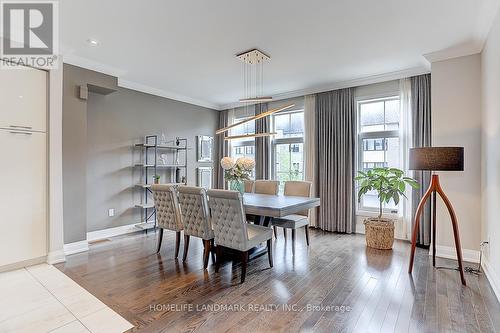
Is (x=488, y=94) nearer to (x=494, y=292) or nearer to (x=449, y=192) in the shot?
(x=449, y=192)

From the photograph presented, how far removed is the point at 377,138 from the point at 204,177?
380 centimetres

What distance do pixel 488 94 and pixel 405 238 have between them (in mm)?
2399

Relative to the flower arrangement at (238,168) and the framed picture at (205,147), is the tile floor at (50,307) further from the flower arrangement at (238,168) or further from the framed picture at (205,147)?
the framed picture at (205,147)

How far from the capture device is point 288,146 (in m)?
5.75

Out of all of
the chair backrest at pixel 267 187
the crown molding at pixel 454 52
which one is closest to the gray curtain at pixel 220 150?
the chair backrest at pixel 267 187

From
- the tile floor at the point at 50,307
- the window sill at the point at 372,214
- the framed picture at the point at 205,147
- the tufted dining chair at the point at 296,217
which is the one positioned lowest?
the tile floor at the point at 50,307

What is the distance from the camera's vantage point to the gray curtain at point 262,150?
5863 millimetres

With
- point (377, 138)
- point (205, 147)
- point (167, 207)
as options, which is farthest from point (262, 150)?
point (167, 207)

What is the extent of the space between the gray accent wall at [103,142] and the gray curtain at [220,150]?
1.06 metres

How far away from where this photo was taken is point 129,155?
A: 4.87 meters

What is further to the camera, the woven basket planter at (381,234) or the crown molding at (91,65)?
the woven basket planter at (381,234)

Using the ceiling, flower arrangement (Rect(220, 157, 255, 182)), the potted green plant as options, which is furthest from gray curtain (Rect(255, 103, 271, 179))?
the potted green plant

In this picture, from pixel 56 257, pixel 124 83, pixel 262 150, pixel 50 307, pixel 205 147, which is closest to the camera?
pixel 50 307

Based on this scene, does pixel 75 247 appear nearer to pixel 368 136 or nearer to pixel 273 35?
pixel 273 35
